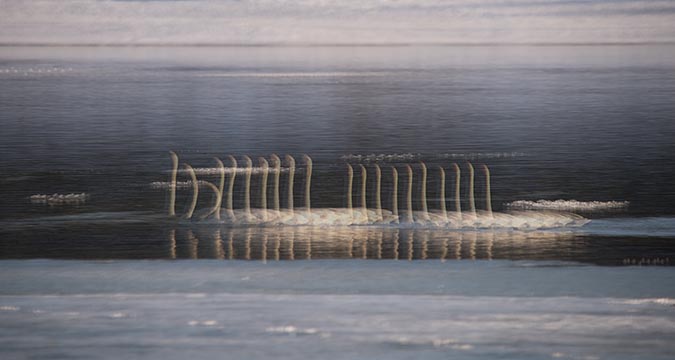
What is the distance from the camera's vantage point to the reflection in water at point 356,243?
49.0 feet

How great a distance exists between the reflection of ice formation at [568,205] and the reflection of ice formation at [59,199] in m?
7.12

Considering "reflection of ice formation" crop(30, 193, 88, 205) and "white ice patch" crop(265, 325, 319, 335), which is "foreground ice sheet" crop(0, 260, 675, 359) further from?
"reflection of ice formation" crop(30, 193, 88, 205)

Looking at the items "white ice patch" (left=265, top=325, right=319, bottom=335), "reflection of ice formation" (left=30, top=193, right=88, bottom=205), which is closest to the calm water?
"white ice patch" (left=265, top=325, right=319, bottom=335)

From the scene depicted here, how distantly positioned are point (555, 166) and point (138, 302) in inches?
656

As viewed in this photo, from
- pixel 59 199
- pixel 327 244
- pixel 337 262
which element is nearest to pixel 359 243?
pixel 327 244

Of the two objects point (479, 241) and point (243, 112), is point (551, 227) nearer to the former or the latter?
point (479, 241)

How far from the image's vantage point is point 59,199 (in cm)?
2091

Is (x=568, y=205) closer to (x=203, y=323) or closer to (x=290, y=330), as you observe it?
(x=290, y=330)

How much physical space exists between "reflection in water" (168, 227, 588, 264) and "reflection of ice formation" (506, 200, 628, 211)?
3.01 metres

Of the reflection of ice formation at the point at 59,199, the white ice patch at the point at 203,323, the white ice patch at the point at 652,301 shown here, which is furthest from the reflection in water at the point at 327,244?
the white ice patch at the point at 203,323

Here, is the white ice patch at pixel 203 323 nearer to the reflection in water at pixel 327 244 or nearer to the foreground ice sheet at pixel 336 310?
the foreground ice sheet at pixel 336 310

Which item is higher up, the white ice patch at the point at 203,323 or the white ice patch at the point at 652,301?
the white ice patch at the point at 203,323

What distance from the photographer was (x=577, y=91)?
63875 millimetres

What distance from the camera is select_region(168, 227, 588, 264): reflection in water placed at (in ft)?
49.0
